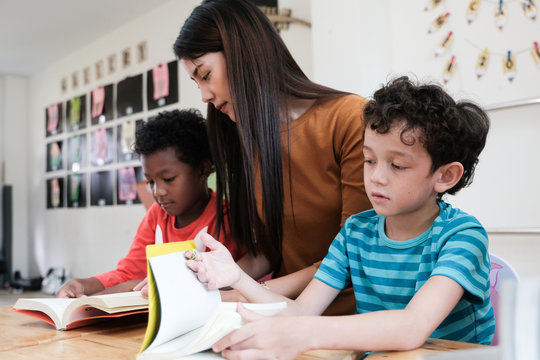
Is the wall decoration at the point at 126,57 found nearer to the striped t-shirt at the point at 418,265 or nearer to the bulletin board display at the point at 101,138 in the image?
the bulletin board display at the point at 101,138

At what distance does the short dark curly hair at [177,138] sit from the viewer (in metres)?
1.39

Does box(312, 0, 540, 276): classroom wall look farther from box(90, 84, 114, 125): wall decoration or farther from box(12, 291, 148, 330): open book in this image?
box(90, 84, 114, 125): wall decoration

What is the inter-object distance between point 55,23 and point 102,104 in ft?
2.49

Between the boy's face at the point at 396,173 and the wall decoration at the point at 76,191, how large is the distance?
14.3 feet

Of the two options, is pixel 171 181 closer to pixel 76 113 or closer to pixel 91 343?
pixel 91 343

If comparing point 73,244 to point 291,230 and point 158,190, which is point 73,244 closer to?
point 158,190

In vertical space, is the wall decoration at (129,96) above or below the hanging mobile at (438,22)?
above

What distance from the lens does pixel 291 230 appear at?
107 centimetres

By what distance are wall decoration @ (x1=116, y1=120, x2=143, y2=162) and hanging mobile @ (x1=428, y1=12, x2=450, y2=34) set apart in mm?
2575

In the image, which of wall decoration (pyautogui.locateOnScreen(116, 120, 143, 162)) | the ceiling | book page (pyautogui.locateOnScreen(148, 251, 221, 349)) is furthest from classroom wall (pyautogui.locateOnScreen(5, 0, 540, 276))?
book page (pyautogui.locateOnScreen(148, 251, 221, 349))

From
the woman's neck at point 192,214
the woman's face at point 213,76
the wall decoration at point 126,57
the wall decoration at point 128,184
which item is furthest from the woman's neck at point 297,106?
the wall decoration at point 126,57

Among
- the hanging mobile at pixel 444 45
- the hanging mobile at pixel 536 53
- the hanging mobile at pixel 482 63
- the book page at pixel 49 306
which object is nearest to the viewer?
the book page at pixel 49 306

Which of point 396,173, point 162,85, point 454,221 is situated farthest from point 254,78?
point 162,85

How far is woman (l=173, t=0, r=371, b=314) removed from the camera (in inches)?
39.4
